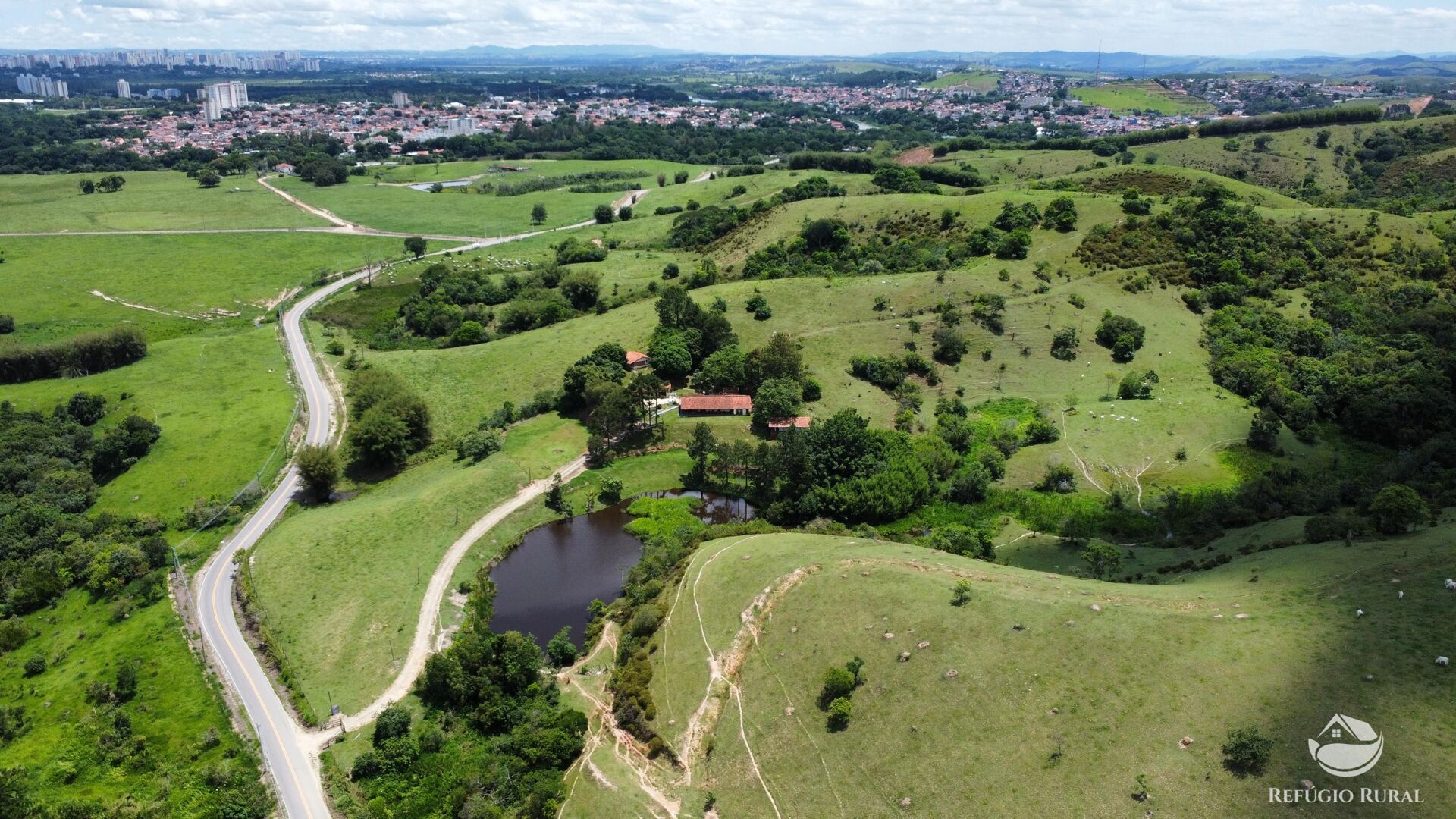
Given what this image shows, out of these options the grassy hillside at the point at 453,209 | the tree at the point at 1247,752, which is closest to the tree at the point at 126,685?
the tree at the point at 1247,752

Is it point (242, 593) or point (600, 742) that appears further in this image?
point (242, 593)

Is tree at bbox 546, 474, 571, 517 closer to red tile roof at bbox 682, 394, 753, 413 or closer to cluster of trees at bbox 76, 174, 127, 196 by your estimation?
red tile roof at bbox 682, 394, 753, 413

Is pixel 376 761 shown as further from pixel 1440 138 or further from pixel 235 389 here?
pixel 1440 138

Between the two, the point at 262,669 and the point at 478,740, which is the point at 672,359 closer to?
the point at 262,669

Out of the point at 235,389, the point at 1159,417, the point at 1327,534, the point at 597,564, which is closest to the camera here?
the point at 1327,534

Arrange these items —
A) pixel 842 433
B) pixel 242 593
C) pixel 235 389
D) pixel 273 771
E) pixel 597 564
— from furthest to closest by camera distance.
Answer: pixel 235 389
pixel 842 433
pixel 597 564
pixel 242 593
pixel 273 771

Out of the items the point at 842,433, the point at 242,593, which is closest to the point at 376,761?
the point at 242,593

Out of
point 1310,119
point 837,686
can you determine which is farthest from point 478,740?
point 1310,119

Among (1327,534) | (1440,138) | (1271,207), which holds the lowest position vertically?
(1327,534)
